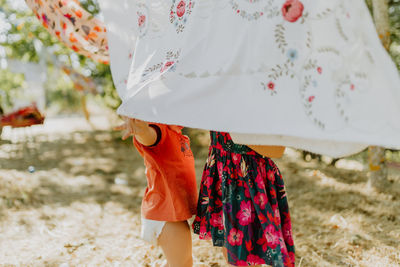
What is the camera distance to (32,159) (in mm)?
5832

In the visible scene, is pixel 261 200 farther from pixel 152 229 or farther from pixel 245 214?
pixel 152 229

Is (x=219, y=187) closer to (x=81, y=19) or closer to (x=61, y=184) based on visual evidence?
(x=81, y=19)

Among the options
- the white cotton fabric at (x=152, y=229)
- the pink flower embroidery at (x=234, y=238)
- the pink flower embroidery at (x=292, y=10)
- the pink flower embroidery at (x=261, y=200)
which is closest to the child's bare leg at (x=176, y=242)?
the white cotton fabric at (x=152, y=229)

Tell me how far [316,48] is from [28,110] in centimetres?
463

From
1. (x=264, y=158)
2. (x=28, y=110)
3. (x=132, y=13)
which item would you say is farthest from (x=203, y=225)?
(x=28, y=110)

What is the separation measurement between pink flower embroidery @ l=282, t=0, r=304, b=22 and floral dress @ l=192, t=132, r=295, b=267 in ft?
2.02

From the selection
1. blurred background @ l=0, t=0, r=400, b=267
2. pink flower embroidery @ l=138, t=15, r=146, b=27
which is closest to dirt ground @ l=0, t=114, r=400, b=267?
blurred background @ l=0, t=0, r=400, b=267

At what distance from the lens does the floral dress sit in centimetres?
141

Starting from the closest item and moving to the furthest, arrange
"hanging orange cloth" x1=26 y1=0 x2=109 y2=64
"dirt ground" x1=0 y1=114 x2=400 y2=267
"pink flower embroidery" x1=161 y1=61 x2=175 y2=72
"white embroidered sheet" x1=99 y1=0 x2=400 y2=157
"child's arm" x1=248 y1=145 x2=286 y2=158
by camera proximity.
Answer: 1. "white embroidered sheet" x1=99 y1=0 x2=400 y2=157
2. "pink flower embroidery" x1=161 y1=61 x2=175 y2=72
3. "child's arm" x1=248 y1=145 x2=286 y2=158
4. "hanging orange cloth" x1=26 y1=0 x2=109 y2=64
5. "dirt ground" x1=0 y1=114 x2=400 y2=267

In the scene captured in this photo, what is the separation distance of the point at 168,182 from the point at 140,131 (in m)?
0.29

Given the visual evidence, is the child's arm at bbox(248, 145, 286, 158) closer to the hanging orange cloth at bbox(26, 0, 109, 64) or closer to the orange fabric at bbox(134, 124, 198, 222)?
the orange fabric at bbox(134, 124, 198, 222)

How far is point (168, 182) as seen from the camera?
1566 millimetres

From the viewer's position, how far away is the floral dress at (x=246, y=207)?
4.62ft

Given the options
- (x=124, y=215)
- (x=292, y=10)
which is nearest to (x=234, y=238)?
(x=292, y=10)
